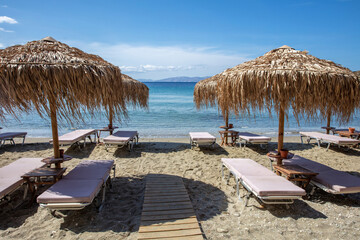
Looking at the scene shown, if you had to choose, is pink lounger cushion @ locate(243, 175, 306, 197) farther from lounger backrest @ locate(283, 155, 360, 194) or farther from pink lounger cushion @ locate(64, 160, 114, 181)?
pink lounger cushion @ locate(64, 160, 114, 181)

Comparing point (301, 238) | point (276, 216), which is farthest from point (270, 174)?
point (301, 238)

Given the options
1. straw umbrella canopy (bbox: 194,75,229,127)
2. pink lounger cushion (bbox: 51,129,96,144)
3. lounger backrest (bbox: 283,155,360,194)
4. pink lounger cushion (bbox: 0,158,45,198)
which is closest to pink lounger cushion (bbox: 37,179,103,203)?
pink lounger cushion (bbox: 0,158,45,198)

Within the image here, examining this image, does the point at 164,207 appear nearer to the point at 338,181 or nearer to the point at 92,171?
the point at 92,171

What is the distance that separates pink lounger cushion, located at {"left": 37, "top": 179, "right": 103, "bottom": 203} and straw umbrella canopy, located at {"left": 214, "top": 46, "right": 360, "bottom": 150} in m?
2.48

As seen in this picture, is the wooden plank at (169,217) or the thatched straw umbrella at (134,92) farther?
the thatched straw umbrella at (134,92)

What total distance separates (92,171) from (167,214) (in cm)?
144

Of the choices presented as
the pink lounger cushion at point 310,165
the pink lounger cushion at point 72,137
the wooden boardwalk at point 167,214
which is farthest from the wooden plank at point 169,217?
the pink lounger cushion at point 72,137

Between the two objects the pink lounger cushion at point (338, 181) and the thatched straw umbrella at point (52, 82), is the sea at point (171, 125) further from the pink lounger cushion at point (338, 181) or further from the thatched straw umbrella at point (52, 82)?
the thatched straw umbrella at point (52, 82)

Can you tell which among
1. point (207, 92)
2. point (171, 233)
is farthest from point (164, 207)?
point (207, 92)

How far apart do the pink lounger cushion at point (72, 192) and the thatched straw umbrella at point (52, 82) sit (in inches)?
34.9

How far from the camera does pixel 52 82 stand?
274 centimetres

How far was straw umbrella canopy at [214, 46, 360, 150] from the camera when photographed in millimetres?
3027

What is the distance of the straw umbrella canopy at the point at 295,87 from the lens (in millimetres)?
3027

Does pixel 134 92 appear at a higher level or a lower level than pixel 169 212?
higher
